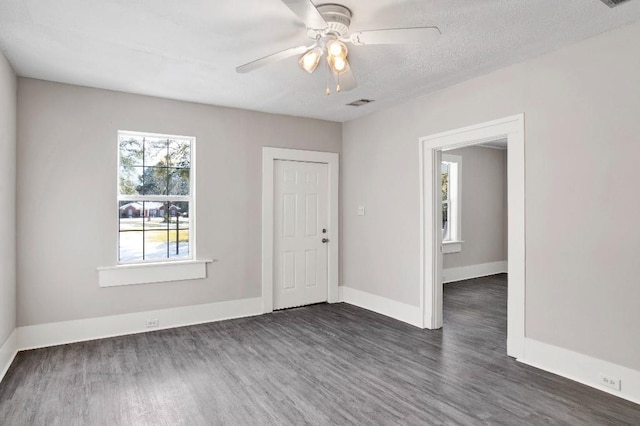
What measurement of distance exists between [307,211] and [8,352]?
3.38m

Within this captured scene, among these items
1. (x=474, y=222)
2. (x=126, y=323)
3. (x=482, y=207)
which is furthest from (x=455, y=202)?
(x=126, y=323)

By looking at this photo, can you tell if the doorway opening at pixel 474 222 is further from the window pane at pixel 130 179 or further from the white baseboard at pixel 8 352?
the white baseboard at pixel 8 352

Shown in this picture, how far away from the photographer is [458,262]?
23.0 ft

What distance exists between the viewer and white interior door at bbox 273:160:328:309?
17.0 ft

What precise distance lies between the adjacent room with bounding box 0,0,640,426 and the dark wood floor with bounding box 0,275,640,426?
23 mm

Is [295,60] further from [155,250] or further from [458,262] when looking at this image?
[458,262]

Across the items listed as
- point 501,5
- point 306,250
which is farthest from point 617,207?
Result: point 306,250

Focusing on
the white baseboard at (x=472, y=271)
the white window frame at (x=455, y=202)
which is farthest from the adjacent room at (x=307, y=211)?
the white window frame at (x=455, y=202)

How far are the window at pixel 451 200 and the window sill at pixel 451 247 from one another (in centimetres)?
11

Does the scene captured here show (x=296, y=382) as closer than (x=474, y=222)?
Yes

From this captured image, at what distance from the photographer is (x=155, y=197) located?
14.6ft

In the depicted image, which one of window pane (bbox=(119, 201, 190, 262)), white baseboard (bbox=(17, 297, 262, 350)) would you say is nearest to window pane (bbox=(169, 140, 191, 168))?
window pane (bbox=(119, 201, 190, 262))

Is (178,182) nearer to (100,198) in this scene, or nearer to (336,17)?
(100,198)

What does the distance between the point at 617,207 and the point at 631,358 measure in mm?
1018
